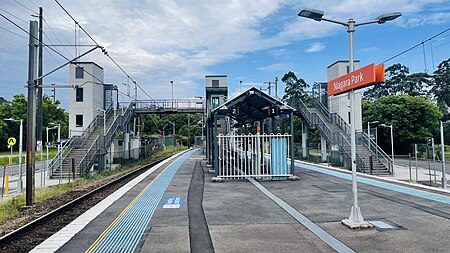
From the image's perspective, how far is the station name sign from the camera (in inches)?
301

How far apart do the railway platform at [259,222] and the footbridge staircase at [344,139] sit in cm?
858

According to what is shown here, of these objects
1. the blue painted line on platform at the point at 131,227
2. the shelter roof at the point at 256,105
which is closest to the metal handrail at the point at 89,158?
the shelter roof at the point at 256,105

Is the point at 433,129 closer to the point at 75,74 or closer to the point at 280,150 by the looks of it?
Answer: the point at 280,150

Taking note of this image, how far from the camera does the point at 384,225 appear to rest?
7.98 m

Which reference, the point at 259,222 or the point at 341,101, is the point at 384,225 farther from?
the point at 341,101

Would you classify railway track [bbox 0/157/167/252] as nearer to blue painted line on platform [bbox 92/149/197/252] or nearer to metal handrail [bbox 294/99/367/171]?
blue painted line on platform [bbox 92/149/197/252]

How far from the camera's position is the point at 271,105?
58.1 feet

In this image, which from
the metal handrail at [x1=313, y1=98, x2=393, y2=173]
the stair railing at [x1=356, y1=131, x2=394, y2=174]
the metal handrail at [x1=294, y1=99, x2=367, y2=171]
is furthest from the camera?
the metal handrail at [x1=294, y1=99, x2=367, y2=171]

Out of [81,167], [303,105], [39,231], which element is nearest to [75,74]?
[81,167]

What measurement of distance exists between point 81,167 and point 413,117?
3534 cm

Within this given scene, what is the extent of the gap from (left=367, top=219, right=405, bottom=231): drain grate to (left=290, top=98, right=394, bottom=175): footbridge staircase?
43.7 feet

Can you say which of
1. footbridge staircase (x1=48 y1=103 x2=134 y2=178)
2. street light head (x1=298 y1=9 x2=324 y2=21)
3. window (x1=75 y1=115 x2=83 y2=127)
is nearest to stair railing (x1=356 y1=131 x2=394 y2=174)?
street light head (x1=298 y1=9 x2=324 y2=21)

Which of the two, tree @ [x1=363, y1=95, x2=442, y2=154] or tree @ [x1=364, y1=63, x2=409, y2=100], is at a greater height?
tree @ [x1=364, y1=63, x2=409, y2=100]

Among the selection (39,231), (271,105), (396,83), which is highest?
(396,83)
